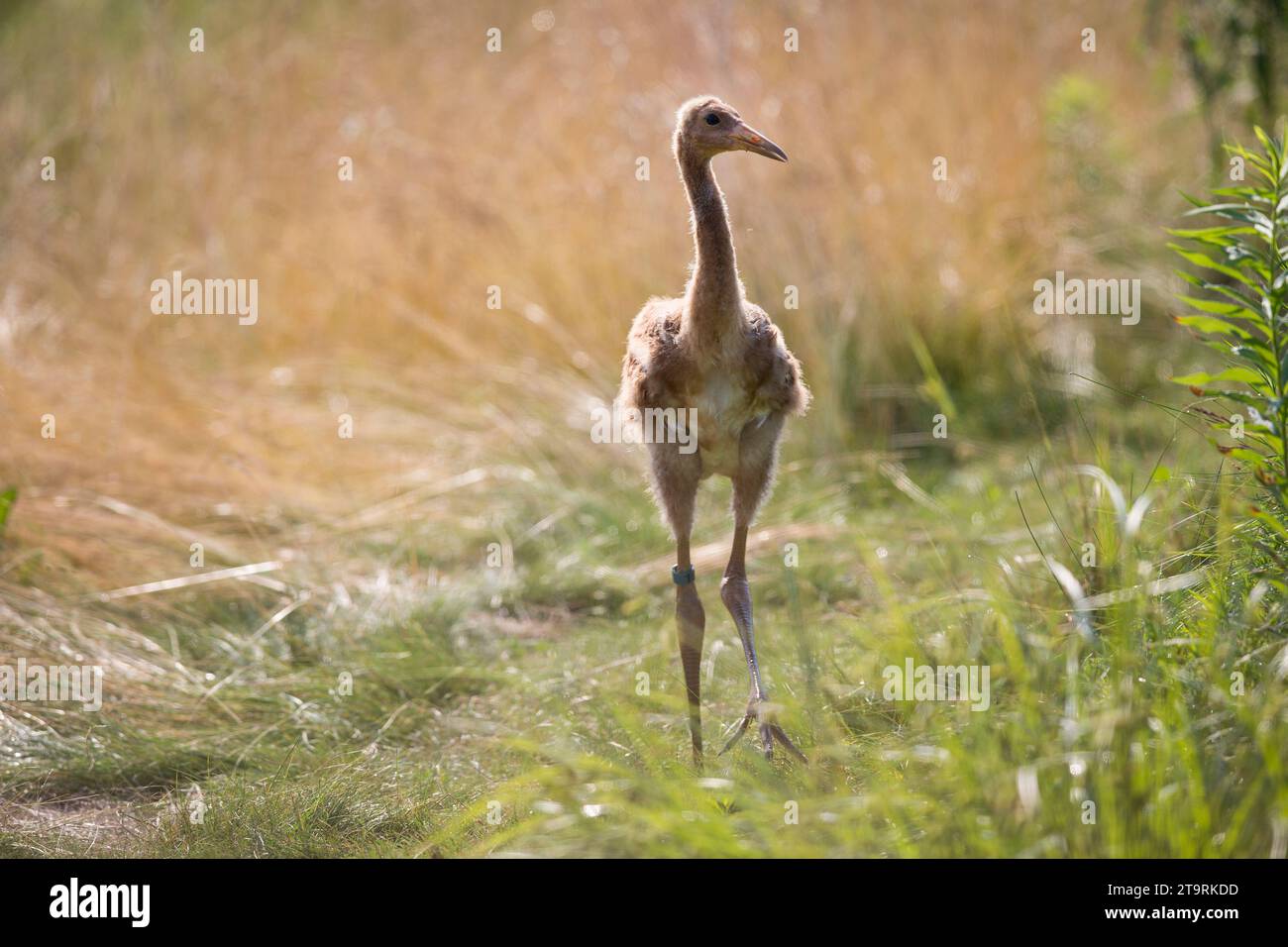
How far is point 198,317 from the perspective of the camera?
9.32 metres

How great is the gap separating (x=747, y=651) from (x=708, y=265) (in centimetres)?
123

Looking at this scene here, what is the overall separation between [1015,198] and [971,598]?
16.2ft

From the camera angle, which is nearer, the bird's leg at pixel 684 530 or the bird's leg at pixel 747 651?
the bird's leg at pixel 747 651

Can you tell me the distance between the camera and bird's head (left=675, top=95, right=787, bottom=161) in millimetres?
4094

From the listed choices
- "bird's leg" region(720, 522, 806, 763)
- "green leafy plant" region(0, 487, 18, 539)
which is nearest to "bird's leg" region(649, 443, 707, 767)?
"bird's leg" region(720, 522, 806, 763)

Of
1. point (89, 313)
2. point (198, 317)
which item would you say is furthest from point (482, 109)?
point (89, 313)

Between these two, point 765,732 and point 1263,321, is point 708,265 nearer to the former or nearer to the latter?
point 765,732

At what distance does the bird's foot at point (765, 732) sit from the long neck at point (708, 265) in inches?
45.7

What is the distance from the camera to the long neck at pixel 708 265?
4.11m

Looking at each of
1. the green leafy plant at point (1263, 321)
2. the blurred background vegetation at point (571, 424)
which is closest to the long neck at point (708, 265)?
the blurred background vegetation at point (571, 424)

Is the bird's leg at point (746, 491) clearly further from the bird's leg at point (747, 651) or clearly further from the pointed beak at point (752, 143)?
the pointed beak at point (752, 143)

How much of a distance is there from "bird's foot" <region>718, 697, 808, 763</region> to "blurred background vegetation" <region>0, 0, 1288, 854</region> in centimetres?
12

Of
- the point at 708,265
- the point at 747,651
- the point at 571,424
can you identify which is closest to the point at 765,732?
the point at 747,651

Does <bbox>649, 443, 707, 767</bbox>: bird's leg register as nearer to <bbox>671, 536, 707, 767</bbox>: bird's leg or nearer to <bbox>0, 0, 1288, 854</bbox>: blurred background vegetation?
<bbox>671, 536, 707, 767</bbox>: bird's leg
